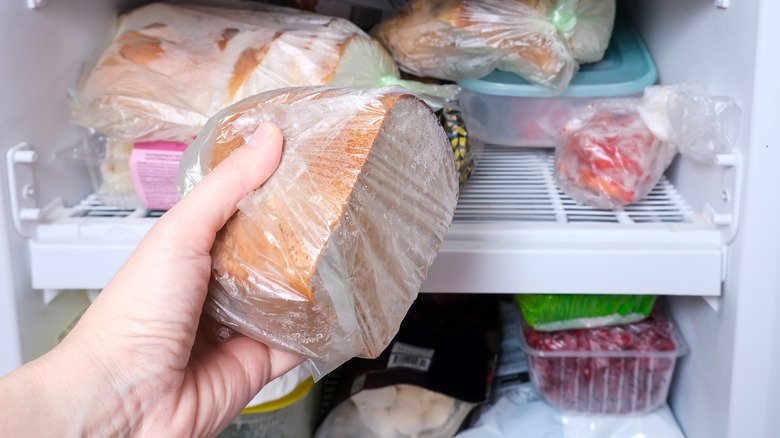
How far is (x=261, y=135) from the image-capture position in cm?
48

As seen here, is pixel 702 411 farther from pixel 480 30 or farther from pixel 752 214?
pixel 480 30

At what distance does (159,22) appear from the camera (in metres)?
0.83

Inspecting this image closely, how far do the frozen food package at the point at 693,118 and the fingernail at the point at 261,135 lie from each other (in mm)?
454

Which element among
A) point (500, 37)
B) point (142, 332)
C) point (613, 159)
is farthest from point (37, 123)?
point (613, 159)

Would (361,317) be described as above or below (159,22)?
below

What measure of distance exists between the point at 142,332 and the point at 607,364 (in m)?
Result: 0.62

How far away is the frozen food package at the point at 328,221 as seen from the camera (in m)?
0.45

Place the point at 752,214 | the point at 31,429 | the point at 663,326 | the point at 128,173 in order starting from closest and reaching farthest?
1. the point at 31,429
2. the point at 752,214
3. the point at 128,173
4. the point at 663,326

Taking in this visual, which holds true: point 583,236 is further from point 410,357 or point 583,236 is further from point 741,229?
point 410,357

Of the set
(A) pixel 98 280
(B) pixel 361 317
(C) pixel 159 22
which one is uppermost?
(C) pixel 159 22

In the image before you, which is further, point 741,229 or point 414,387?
point 414,387

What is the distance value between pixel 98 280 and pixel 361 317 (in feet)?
1.14

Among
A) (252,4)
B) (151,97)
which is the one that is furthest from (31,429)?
(252,4)

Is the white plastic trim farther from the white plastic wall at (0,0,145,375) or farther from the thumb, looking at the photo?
the thumb
